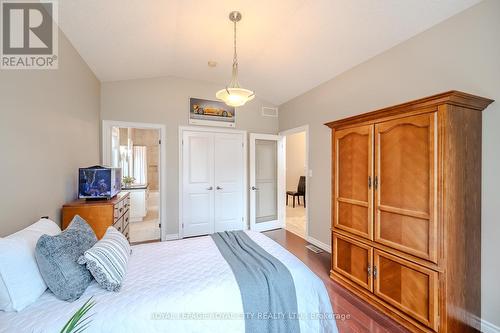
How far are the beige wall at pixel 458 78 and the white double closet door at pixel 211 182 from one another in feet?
7.17

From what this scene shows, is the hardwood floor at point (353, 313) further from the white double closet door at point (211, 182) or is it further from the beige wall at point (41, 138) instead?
the beige wall at point (41, 138)

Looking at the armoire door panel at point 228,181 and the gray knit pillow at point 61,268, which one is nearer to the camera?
the gray knit pillow at point 61,268

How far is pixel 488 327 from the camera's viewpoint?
1.77 meters

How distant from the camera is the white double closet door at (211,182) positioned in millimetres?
4152

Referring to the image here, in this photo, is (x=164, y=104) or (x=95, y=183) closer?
(x=95, y=183)

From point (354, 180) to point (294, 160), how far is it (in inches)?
217

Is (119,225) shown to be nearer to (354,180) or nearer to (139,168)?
(354,180)

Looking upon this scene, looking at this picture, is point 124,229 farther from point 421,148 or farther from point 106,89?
point 421,148

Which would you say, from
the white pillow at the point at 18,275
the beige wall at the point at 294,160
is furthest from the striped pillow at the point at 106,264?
the beige wall at the point at 294,160

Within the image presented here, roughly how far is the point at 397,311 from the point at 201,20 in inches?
140

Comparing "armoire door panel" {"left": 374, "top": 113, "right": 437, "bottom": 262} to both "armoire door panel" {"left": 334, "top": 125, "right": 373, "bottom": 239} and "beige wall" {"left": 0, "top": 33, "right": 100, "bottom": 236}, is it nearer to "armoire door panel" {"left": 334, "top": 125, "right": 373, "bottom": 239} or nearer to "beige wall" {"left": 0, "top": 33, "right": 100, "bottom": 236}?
"armoire door panel" {"left": 334, "top": 125, "right": 373, "bottom": 239}

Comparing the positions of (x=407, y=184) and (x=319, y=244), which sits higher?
(x=407, y=184)

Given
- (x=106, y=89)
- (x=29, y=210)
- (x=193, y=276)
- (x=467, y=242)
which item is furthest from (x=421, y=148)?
(x=106, y=89)

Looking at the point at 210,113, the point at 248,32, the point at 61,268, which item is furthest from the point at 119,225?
the point at 248,32
